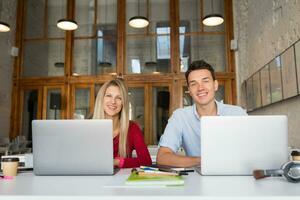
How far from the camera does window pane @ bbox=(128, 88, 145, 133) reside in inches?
295

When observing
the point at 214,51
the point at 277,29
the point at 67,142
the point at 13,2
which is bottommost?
the point at 67,142

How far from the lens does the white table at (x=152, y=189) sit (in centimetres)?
92

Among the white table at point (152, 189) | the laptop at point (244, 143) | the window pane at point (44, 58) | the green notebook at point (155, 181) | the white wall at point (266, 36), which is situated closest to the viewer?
the white table at point (152, 189)

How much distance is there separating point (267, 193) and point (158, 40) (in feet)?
23.0

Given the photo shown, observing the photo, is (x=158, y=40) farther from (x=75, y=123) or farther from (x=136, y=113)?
(x=75, y=123)

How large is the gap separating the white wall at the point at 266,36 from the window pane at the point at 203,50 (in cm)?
46

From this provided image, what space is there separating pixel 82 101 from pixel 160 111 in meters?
2.11

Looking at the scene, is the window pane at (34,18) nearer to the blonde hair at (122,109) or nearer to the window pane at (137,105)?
the window pane at (137,105)

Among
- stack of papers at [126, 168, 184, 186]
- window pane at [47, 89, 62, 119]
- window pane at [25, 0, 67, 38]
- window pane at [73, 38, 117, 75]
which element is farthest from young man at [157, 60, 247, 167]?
window pane at [25, 0, 67, 38]

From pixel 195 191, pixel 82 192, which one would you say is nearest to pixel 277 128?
pixel 195 191

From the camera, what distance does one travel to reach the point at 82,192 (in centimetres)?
98

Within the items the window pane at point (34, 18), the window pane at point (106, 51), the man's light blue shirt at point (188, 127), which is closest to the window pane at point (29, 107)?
the window pane at point (34, 18)

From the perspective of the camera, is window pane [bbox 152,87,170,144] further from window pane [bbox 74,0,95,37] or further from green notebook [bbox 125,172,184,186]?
green notebook [bbox 125,172,184,186]
